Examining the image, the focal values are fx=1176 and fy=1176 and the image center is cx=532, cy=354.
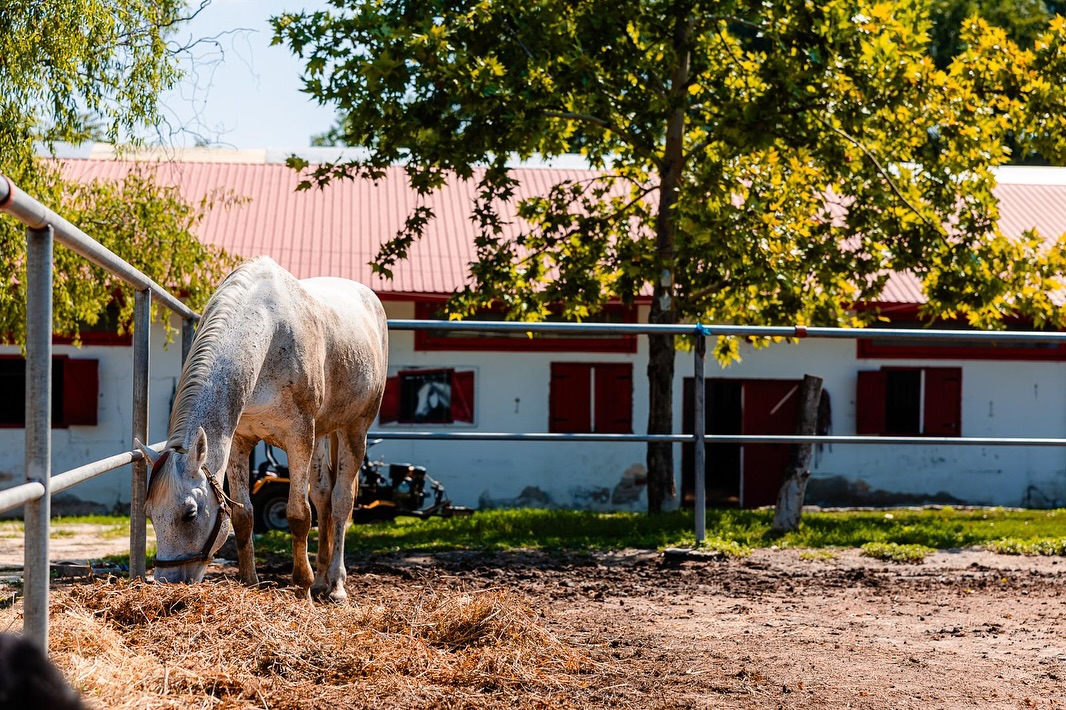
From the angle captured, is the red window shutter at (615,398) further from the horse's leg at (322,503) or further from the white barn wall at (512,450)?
the horse's leg at (322,503)

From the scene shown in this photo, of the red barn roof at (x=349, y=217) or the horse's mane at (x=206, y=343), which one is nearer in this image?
the horse's mane at (x=206, y=343)

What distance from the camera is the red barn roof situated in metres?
15.0

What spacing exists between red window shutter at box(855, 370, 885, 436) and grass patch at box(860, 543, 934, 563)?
305 inches

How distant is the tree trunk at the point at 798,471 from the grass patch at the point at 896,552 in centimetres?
98

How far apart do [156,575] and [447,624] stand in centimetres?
104

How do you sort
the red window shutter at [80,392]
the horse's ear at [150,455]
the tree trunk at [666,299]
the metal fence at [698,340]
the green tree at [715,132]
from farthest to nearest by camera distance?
1. the red window shutter at [80,392]
2. the tree trunk at [666,299]
3. the green tree at [715,132]
4. the metal fence at [698,340]
5. the horse's ear at [150,455]

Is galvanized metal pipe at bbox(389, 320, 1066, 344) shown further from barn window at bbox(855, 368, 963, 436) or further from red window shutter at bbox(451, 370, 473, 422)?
barn window at bbox(855, 368, 963, 436)

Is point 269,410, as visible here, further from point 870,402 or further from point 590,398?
point 870,402

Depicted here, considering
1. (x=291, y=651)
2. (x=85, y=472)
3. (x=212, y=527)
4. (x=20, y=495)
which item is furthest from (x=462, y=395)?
(x=20, y=495)

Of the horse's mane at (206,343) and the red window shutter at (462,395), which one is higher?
the horse's mane at (206,343)

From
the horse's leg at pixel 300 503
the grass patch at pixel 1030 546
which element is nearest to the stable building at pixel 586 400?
the grass patch at pixel 1030 546

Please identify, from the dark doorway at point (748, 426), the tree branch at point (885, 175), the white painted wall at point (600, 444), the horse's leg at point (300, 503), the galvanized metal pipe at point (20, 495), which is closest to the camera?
the galvanized metal pipe at point (20, 495)

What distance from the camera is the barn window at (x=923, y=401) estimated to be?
1573cm

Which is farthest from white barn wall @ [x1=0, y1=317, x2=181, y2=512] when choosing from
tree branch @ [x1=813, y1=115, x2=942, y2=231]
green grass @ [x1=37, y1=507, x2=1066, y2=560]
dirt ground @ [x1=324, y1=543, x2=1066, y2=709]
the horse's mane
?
the horse's mane
